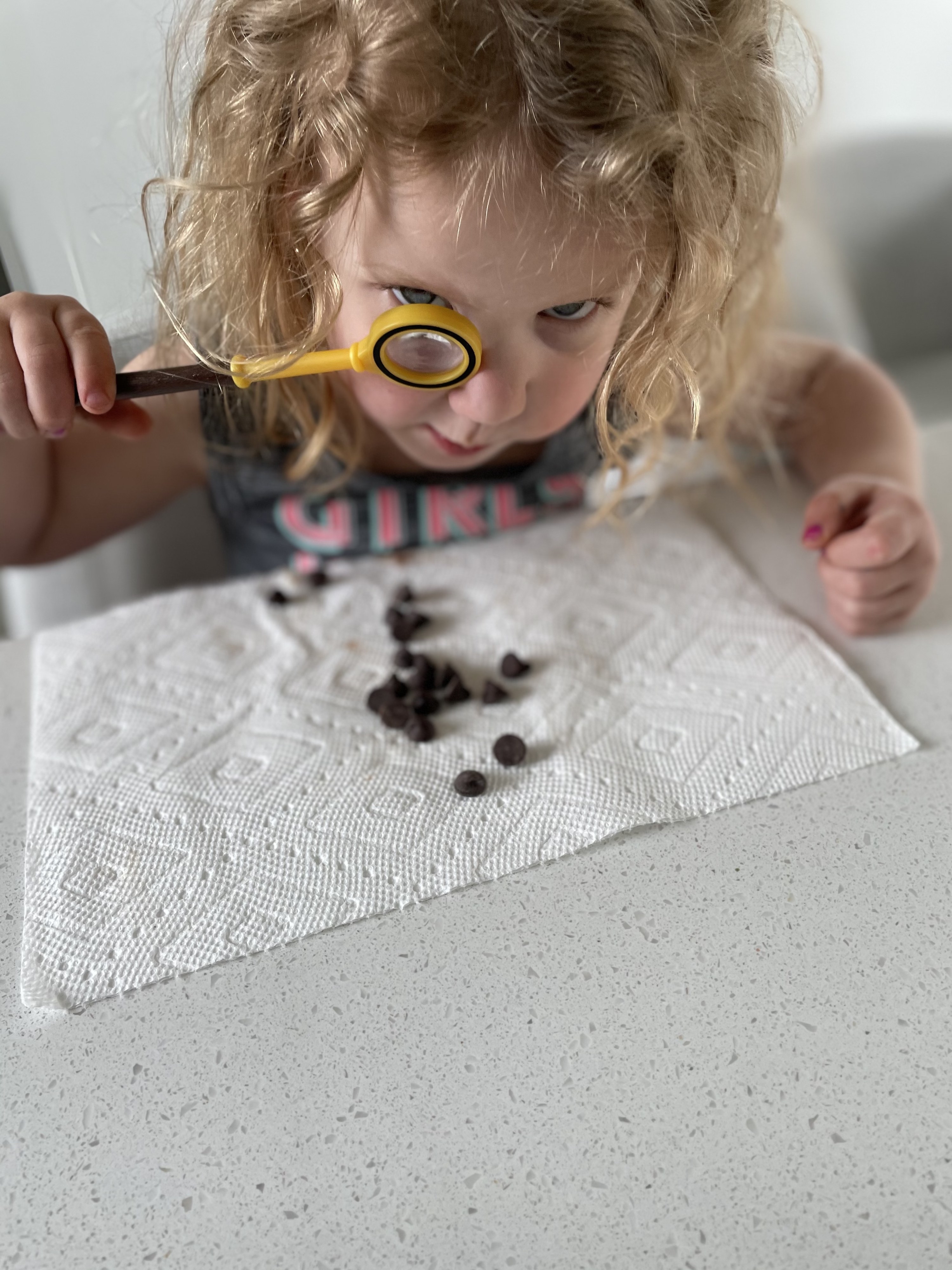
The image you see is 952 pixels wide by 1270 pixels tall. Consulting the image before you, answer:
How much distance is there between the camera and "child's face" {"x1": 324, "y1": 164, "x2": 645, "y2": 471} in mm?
537

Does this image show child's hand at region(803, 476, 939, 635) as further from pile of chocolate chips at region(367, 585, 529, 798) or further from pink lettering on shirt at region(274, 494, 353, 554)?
pink lettering on shirt at region(274, 494, 353, 554)

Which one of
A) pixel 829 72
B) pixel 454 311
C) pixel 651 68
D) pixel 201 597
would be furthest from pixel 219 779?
pixel 829 72

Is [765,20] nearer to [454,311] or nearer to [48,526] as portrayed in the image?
[454,311]

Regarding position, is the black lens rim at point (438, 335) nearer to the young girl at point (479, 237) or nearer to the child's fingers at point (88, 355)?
the young girl at point (479, 237)

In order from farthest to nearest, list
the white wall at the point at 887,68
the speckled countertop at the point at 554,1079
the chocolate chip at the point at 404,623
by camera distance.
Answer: the white wall at the point at 887,68
the chocolate chip at the point at 404,623
the speckled countertop at the point at 554,1079

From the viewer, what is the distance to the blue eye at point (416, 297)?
0.58 meters

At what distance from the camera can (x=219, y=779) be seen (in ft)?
2.15

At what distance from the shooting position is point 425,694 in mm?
710

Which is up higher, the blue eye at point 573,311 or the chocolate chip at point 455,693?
the blue eye at point 573,311

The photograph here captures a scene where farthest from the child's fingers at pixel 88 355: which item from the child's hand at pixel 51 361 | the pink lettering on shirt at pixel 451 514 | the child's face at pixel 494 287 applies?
the pink lettering on shirt at pixel 451 514

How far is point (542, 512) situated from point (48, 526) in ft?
1.45

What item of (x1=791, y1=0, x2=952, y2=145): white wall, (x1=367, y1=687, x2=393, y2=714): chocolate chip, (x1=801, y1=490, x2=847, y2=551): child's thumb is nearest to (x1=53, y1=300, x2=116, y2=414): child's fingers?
(x1=367, y1=687, x2=393, y2=714): chocolate chip

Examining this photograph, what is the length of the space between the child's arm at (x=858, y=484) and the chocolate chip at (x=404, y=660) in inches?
13.0

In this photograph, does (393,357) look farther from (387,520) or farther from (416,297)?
(387,520)
